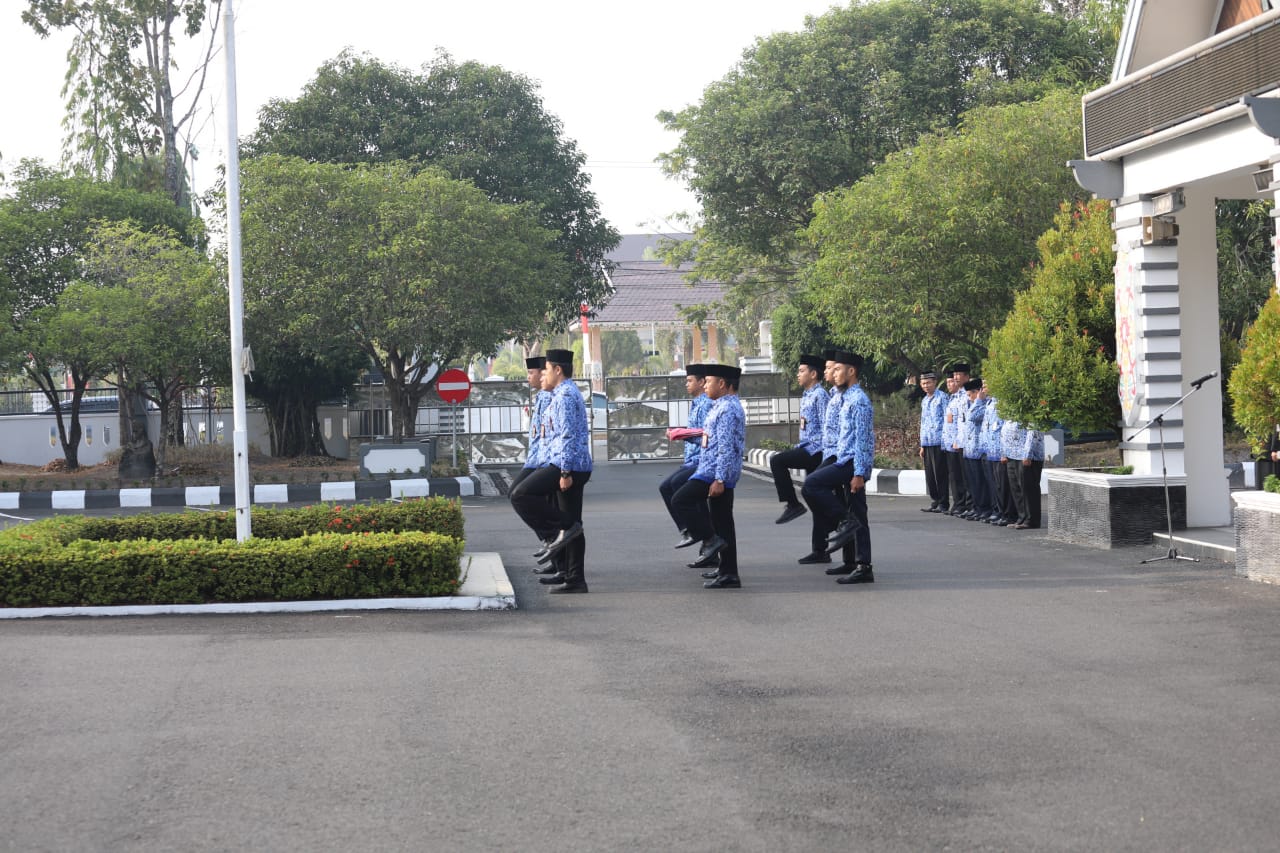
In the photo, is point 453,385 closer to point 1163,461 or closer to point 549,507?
point 549,507


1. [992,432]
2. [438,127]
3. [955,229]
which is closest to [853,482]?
[992,432]

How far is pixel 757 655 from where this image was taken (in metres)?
8.03

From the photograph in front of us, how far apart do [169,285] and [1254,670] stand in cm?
2114

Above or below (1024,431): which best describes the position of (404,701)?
below

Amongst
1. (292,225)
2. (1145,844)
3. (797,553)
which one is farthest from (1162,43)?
(292,225)

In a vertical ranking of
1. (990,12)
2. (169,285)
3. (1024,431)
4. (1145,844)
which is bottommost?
(1145,844)


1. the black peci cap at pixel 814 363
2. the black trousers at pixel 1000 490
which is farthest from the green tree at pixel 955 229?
the black peci cap at pixel 814 363

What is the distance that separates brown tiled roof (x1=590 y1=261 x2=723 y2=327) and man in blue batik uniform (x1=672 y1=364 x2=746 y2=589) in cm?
4504

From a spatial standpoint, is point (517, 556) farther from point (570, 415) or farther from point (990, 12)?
point (990, 12)

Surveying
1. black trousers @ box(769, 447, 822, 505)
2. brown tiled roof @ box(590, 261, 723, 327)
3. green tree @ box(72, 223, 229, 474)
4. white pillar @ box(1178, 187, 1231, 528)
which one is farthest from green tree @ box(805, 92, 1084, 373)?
brown tiled roof @ box(590, 261, 723, 327)

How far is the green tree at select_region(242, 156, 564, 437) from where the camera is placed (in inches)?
965

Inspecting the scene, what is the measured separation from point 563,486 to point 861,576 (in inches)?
94.6

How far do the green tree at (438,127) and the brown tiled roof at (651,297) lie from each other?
68.2 ft

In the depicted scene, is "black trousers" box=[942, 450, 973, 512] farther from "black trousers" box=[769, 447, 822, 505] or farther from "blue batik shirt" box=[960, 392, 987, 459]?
"black trousers" box=[769, 447, 822, 505]
